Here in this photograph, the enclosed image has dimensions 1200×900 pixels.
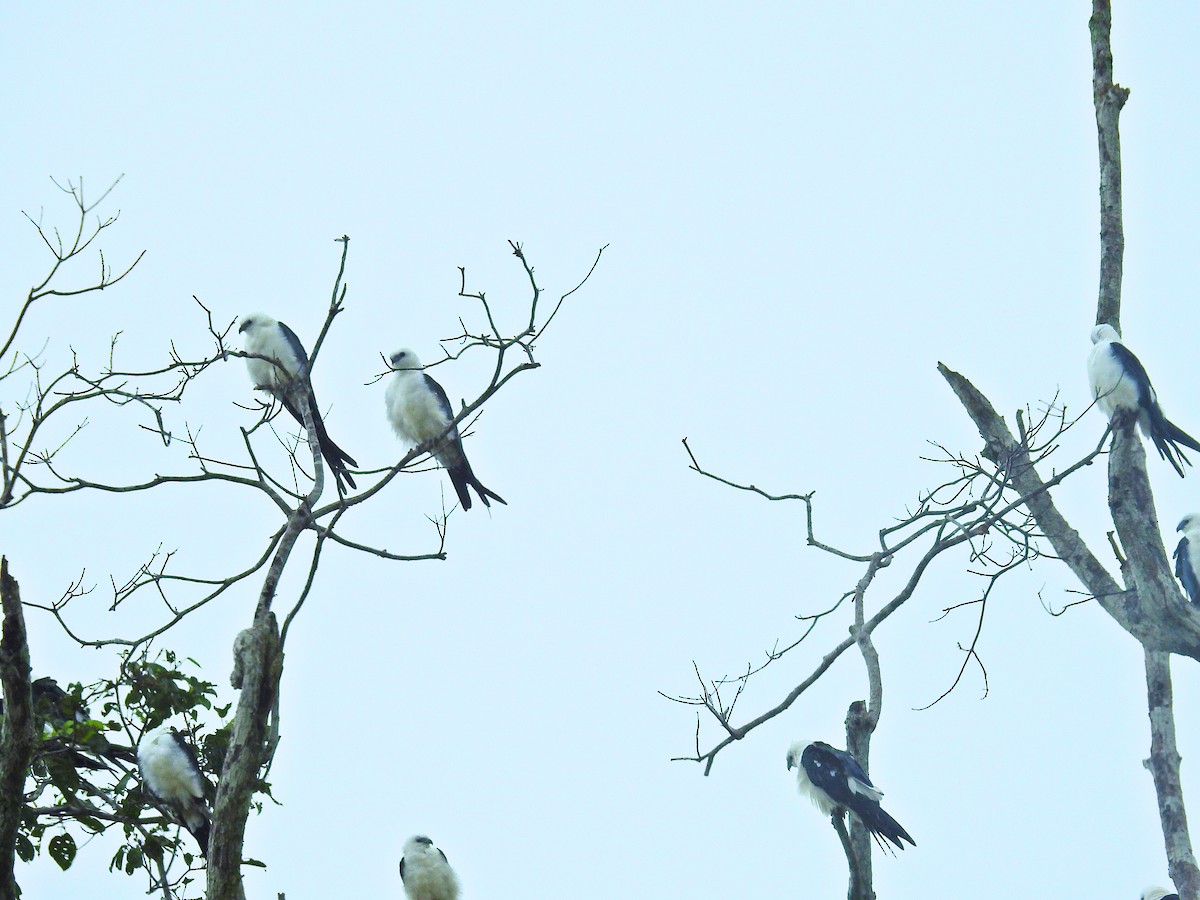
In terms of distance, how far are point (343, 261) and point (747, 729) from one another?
2.19m

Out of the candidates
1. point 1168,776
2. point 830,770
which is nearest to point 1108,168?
point 1168,776

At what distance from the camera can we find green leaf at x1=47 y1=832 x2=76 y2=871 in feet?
14.6

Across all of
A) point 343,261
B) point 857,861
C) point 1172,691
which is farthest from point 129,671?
point 1172,691

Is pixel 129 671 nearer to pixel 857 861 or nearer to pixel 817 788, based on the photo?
pixel 857 861

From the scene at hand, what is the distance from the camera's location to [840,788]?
18.8 ft

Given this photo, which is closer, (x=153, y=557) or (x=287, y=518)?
(x=287, y=518)

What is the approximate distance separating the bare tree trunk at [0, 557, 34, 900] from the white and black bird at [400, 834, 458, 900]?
2.38 metres

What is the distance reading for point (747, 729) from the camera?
4457 millimetres

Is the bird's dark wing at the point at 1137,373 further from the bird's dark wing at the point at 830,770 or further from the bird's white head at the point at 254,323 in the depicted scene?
the bird's white head at the point at 254,323

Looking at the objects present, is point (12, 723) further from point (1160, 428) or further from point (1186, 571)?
point (1186, 571)

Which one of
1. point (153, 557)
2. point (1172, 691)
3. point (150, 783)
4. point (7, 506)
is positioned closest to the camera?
point (7, 506)

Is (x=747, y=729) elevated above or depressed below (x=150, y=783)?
below

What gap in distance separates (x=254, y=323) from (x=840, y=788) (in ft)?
12.4

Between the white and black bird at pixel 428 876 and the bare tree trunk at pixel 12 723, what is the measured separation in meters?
2.38
